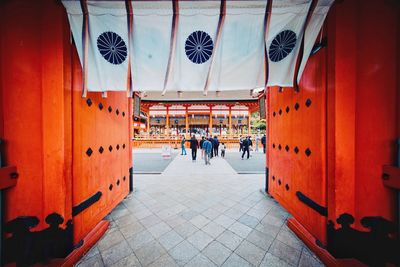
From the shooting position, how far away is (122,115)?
3.33 metres

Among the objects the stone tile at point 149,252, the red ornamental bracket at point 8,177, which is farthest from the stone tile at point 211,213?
the red ornamental bracket at point 8,177

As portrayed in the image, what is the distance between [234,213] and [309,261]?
1287 millimetres

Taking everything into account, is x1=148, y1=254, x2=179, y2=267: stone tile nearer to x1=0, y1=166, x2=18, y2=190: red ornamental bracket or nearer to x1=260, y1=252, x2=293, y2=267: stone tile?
x1=260, y1=252, x2=293, y2=267: stone tile

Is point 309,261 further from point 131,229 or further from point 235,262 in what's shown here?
point 131,229

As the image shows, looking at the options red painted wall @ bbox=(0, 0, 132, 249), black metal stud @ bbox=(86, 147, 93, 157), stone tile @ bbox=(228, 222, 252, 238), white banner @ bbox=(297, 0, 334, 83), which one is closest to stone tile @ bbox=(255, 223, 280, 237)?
stone tile @ bbox=(228, 222, 252, 238)

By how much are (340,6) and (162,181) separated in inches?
215

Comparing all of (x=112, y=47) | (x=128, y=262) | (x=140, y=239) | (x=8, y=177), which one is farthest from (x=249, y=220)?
(x=112, y=47)

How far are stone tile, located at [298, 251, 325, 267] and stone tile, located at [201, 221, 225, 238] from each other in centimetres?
109

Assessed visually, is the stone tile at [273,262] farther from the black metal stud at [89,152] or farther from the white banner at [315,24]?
the black metal stud at [89,152]

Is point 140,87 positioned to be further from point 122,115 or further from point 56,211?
point 56,211

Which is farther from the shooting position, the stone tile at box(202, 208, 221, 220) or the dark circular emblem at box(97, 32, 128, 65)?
the stone tile at box(202, 208, 221, 220)

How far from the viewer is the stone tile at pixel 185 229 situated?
2.25m

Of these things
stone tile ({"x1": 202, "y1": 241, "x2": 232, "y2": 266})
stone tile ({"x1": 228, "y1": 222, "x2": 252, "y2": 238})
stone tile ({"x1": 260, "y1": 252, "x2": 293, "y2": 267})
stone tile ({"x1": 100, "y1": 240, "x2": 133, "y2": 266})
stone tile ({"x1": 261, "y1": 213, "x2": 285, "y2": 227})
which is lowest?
stone tile ({"x1": 261, "y1": 213, "x2": 285, "y2": 227})

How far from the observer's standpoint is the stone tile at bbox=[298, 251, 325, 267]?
5.61 feet
